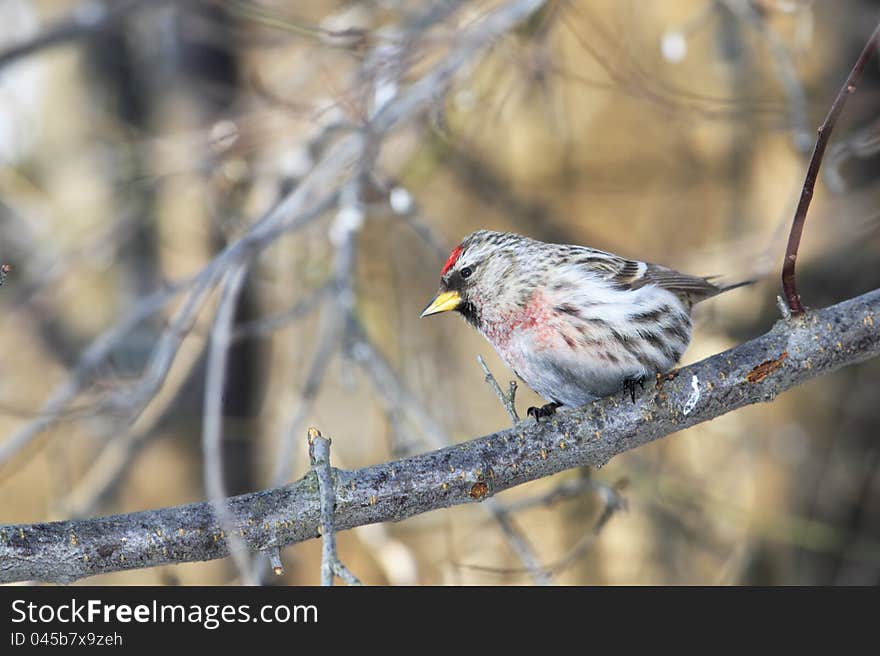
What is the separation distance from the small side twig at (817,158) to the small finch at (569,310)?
48 centimetres

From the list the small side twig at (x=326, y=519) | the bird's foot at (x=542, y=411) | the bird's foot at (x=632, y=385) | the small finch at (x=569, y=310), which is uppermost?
the small finch at (x=569, y=310)

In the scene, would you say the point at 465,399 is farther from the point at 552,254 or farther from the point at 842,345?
the point at 842,345

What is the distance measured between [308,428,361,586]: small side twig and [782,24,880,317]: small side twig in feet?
2.88

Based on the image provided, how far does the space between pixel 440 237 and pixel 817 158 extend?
257cm

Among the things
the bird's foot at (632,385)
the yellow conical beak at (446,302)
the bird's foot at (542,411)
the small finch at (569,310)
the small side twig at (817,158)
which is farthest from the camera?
the yellow conical beak at (446,302)

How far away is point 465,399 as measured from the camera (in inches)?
189

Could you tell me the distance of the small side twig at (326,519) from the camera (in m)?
1.41

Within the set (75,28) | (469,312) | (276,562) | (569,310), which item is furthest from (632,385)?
(75,28)

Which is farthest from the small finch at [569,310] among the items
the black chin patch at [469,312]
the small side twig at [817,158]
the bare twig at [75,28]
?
the bare twig at [75,28]

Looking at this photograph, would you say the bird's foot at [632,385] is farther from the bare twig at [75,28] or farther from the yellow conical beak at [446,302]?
the bare twig at [75,28]

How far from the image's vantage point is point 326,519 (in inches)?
60.2

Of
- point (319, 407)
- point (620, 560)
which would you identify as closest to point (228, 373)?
point (319, 407)

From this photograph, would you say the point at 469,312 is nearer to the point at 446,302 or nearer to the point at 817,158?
the point at 446,302

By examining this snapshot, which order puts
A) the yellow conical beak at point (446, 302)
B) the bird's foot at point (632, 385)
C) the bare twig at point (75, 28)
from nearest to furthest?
the bird's foot at point (632, 385), the yellow conical beak at point (446, 302), the bare twig at point (75, 28)
